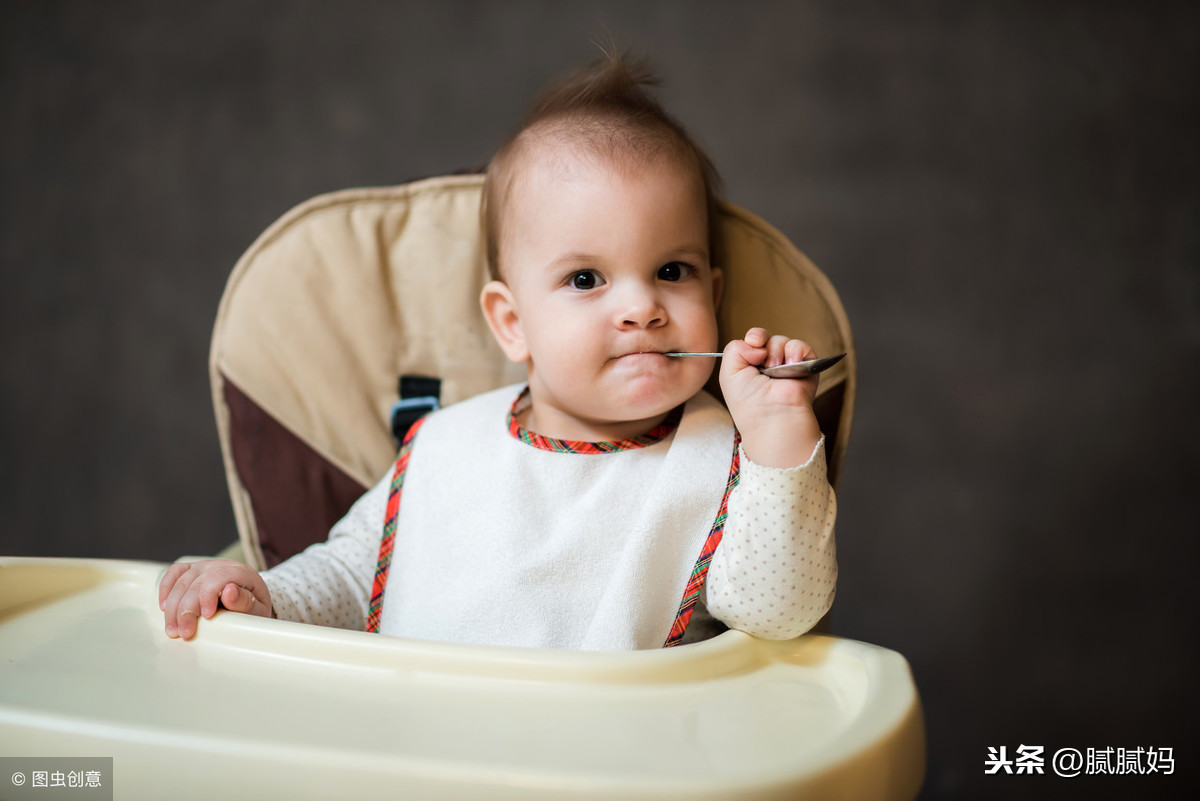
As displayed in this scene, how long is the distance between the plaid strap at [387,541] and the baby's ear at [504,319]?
0.51 ft

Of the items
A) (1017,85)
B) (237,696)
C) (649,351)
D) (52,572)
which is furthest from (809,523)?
(1017,85)

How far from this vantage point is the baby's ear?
1036 mm

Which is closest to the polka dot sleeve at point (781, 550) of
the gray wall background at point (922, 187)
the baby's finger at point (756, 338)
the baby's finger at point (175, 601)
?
the baby's finger at point (756, 338)

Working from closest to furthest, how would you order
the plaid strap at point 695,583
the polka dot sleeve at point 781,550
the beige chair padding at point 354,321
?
the polka dot sleeve at point 781,550
the plaid strap at point 695,583
the beige chair padding at point 354,321

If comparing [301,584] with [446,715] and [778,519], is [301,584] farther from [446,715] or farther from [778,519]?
[778,519]

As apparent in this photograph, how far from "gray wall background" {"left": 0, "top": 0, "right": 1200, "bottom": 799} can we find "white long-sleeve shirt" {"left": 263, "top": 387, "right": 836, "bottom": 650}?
1028 millimetres

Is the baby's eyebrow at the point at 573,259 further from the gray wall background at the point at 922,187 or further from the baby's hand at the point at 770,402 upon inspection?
the gray wall background at the point at 922,187

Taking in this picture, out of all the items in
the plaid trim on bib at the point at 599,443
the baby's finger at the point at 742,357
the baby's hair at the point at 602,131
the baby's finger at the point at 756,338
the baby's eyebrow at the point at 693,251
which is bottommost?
the plaid trim on bib at the point at 599,443

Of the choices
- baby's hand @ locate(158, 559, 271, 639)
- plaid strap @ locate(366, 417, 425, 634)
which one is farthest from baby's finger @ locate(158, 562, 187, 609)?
plaid strap @ locate(366, 417, 425, 634)

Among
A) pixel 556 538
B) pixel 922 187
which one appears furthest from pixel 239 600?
pixel 922 187

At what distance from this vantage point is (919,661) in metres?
1.83

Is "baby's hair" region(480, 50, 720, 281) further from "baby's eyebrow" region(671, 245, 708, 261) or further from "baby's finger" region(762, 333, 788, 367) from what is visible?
"baby's finger" region(762, 333, 788, 367)

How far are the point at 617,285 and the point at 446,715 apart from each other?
1.40 ft

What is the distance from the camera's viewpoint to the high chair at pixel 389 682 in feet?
1.85
